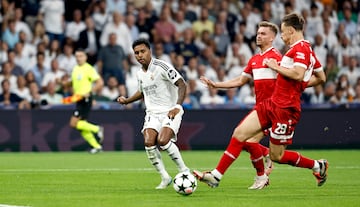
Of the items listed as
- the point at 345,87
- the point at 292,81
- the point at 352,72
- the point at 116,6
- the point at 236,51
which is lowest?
the point at 345,87

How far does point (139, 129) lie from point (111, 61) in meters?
2.72

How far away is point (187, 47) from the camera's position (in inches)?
1032

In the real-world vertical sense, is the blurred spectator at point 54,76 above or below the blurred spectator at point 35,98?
above

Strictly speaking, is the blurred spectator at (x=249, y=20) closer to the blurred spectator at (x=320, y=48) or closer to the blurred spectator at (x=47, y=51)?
the blurred spectator at (x=320, y=48)

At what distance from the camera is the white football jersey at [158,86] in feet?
44.0

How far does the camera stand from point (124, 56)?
83.7 feet

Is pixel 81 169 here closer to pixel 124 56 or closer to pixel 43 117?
pixel 43 117

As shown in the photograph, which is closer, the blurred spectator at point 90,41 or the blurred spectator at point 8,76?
the blurred spectator at point 8,76

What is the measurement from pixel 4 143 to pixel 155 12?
247 inches

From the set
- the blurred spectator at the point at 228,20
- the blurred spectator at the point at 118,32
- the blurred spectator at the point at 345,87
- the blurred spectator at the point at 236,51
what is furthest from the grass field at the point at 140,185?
the blurred spectator at the point at 228,20

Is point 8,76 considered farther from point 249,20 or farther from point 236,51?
point 249,20

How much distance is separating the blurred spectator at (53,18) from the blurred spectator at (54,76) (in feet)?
4.66

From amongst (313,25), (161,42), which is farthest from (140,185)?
(313,25)

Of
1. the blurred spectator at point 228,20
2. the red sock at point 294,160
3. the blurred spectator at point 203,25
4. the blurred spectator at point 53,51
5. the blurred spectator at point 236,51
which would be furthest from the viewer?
the blurred spectator at point 228,20
